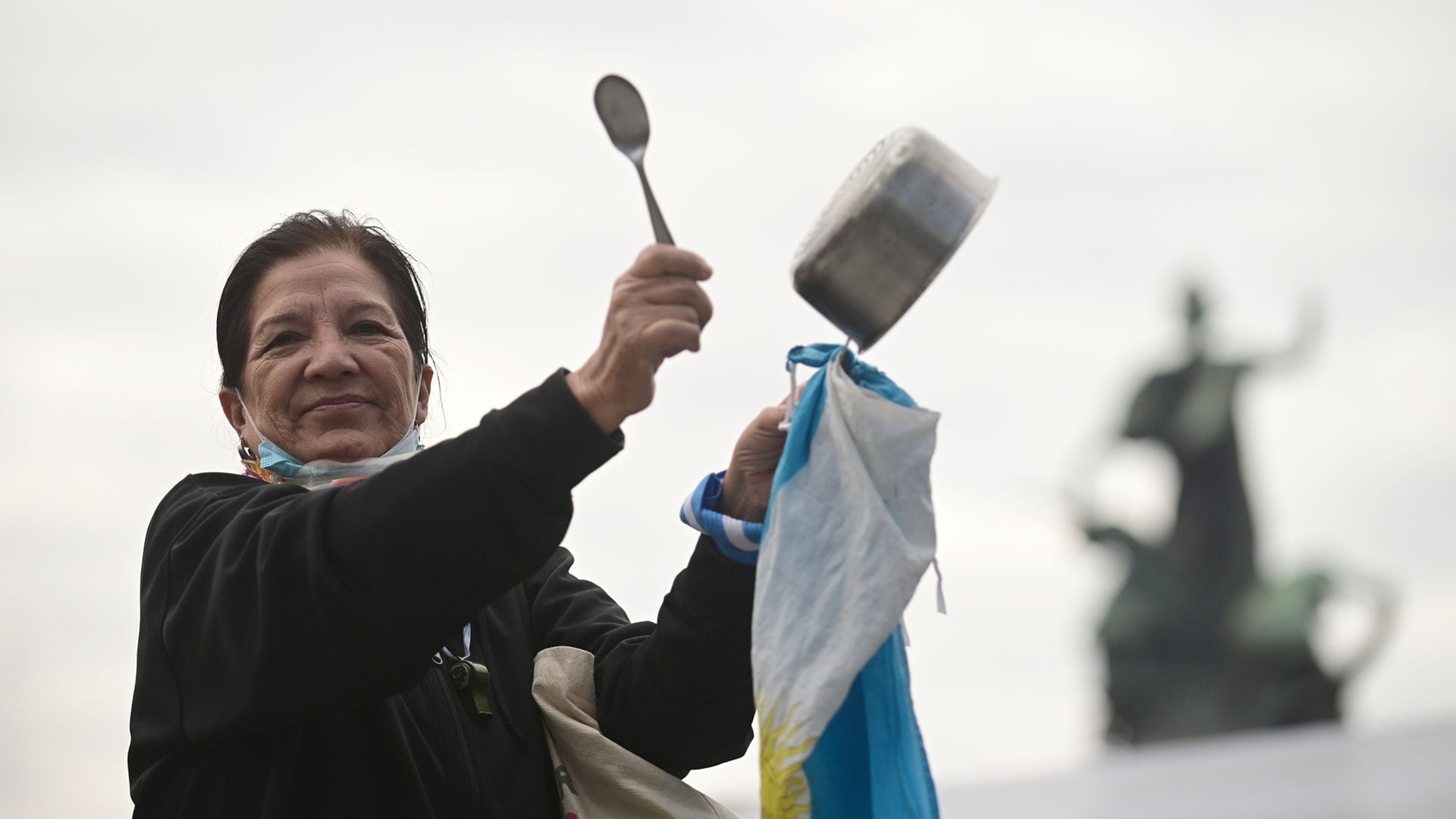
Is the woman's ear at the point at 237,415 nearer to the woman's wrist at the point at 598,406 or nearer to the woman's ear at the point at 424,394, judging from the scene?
the woman's ear at the point at 424,394

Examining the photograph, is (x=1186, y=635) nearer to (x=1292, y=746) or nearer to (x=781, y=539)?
(x=1292, y=746)

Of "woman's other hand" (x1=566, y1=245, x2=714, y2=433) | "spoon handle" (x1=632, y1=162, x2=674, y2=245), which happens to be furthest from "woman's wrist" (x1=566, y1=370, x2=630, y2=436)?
"spoon handle" (x1=632, y1=162, x2=674, y2=245)

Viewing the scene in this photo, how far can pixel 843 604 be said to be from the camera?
1642 millimetres

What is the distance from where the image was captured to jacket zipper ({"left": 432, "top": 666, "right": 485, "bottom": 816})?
6.07 feet

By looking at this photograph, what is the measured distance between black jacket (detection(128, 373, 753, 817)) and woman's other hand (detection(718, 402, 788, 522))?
7 centimetres

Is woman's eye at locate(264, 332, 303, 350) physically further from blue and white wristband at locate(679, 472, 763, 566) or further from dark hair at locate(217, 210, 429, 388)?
blue and white wristband at locate(679, 472, 763, 566)

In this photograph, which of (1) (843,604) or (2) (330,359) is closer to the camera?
(1) (843,604)

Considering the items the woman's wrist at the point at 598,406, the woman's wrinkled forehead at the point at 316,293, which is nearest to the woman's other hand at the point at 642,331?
the woman's wrist at the point at 598,406

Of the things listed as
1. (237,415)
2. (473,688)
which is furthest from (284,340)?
(473,688)

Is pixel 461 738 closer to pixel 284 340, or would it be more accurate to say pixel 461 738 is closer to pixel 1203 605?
pixel 284 340

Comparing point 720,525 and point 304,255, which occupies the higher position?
point 304,255

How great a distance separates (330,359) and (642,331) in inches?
25.8

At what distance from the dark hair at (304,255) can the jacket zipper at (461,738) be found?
0.56 meters

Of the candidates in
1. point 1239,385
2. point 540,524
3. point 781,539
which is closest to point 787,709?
point 781,539
